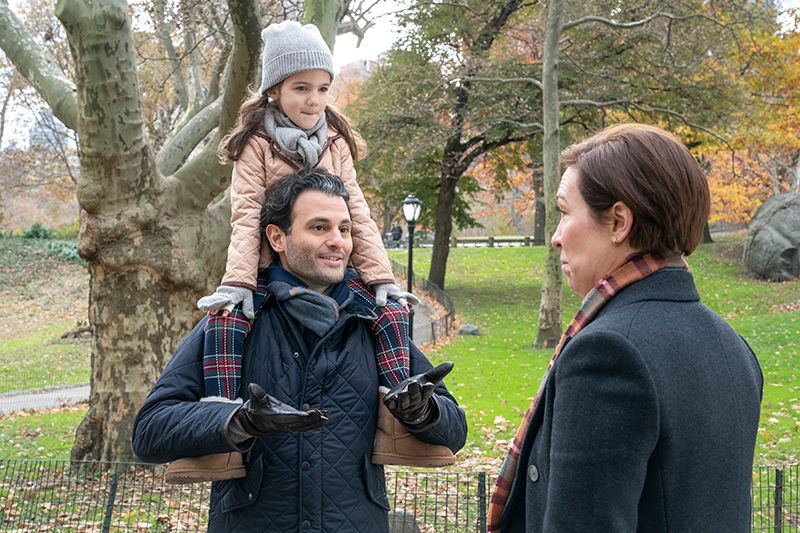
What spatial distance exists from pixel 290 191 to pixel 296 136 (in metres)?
0.36

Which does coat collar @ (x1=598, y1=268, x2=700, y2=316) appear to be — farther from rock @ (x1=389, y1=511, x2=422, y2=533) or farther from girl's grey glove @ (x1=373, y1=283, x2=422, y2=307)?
rock @ (x1=389, y1=511, x2=422, y2=533)

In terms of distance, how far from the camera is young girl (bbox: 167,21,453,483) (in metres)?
2.71

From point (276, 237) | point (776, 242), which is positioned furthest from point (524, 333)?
point (276, 237)

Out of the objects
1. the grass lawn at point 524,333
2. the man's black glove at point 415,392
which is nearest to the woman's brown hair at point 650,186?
the man's black glove at point 415,392

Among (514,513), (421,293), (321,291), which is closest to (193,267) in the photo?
(321,291)

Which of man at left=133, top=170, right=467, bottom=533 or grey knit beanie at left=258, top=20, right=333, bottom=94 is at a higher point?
grey knit beanie at left=258, top=20, right=333, bottom=94

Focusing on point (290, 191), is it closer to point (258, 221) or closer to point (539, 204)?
point (258, 221)

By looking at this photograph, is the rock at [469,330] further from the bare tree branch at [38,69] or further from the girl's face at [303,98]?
the girl's face at [303,98]

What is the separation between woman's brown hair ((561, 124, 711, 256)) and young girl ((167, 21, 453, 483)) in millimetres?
1092

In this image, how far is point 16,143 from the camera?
36.4 metres

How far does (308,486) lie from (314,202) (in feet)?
3.31

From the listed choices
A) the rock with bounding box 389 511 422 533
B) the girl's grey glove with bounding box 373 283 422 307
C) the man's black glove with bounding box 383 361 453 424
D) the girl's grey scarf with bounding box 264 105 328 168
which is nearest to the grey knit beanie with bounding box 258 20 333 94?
the girl's grey scarf with bounding box 264 105 328 168

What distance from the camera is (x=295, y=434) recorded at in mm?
2691

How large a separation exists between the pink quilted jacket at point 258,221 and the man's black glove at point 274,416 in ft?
2.03
